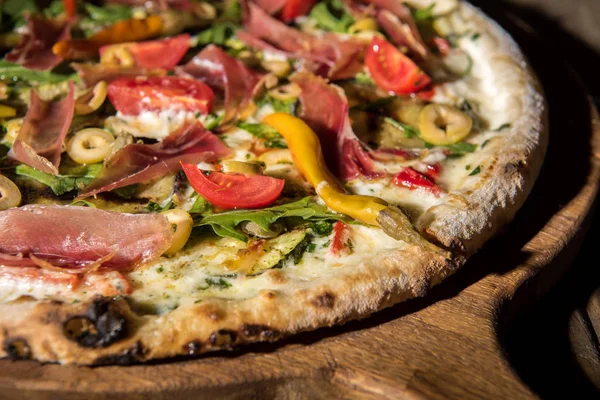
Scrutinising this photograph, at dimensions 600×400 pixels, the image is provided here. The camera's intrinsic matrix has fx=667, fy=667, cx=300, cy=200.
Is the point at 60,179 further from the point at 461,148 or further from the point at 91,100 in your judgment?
the point at 461,148

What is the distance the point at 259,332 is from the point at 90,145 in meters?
1.99

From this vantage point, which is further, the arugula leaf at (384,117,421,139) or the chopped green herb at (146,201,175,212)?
the arugula leaf at (384,117,421,139)

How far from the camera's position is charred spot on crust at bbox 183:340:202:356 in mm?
3096

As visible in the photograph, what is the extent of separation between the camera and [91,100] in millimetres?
4793

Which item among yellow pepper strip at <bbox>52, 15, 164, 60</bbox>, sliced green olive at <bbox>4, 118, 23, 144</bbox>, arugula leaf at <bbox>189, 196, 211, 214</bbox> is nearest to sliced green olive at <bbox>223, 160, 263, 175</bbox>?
arugula leaf at <bbox>189, 196, 211, 214</bbox>

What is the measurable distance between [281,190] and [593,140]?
8.66 ft

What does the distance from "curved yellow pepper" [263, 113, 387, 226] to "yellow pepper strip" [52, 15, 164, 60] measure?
1.74 metres

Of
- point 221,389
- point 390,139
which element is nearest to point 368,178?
point 390,139

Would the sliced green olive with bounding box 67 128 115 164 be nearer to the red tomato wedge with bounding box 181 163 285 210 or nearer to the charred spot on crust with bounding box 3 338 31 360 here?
the red tomato wedge with bounding box 181 163 285 210

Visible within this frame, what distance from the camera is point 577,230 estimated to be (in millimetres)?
4293

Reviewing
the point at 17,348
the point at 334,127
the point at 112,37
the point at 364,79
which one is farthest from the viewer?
the point at 112,37

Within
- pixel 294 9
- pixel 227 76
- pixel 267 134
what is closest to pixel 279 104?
pixel 267 134

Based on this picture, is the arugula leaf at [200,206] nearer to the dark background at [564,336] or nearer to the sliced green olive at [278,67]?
the sliced green olive at [278,67]

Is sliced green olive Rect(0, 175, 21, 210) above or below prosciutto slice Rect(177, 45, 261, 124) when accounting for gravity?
below
